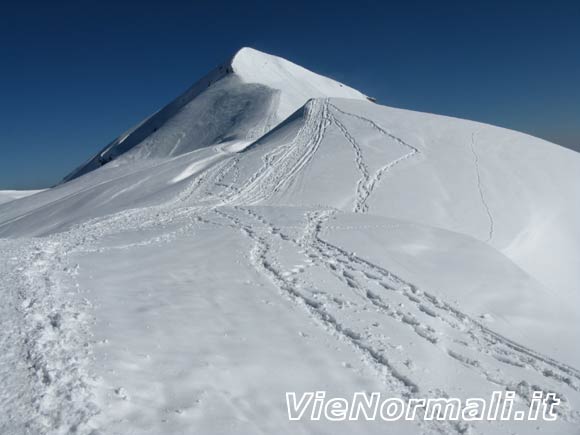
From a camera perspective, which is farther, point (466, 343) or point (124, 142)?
point (124, 142)

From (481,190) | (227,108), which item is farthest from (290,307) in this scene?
(227,108)

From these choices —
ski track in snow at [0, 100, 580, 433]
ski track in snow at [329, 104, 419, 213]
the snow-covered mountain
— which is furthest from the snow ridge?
ski track in snow at [0, 100, 580, 433]

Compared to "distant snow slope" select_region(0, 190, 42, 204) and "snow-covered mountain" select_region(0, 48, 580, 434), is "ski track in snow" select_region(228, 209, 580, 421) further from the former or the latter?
"distant snow slope" select_region(0, 190, 42, 204)

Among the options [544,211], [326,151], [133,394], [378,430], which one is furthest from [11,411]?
[326,151]

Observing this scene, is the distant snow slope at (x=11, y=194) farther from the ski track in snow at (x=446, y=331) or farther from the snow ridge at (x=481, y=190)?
the ski track in snow at (x=446, y=331)

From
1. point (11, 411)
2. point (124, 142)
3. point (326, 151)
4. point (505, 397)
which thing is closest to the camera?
point (11, 411)

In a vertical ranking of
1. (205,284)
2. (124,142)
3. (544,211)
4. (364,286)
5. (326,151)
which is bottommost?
(544,211)

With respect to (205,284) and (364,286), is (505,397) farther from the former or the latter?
(205,284)
